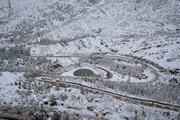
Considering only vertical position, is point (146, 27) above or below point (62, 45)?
above

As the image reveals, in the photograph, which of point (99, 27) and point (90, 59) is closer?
point (90, 59)

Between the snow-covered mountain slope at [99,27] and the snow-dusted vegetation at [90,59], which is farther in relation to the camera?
the snow-covered mountain slope at [99,27]

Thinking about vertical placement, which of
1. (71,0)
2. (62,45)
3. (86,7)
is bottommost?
(62,45)

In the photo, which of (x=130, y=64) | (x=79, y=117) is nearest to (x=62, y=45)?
(x=130, y=64)

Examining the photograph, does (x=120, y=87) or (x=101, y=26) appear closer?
(x=120, y=87)


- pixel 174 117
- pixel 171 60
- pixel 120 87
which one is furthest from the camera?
pixel 171 60

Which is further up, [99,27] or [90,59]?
[99,27]

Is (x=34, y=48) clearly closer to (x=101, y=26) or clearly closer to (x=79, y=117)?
(x=101, y=26)

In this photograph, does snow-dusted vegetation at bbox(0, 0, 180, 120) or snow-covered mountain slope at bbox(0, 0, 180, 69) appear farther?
snow-covered mountain slope at bbox(0, 0, 180, 69)
